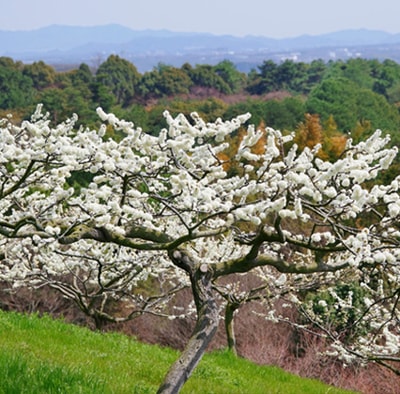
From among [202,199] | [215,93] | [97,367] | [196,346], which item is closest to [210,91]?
[215,93]

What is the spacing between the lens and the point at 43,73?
62.9 m

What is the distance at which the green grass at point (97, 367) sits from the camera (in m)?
4.32

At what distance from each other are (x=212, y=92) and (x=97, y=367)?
6018cm

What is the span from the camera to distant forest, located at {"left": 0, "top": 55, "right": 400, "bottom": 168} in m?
40.3

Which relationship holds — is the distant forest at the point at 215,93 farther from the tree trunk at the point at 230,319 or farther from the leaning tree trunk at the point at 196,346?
the leaning tree trunk at the point at 196,346

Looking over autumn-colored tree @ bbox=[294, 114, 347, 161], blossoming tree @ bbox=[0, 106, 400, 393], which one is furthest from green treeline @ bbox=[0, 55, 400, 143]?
blossoming tree @ bbox=[0, 106, 400, 393]

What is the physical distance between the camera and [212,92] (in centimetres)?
6456

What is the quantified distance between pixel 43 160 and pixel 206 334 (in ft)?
4.93

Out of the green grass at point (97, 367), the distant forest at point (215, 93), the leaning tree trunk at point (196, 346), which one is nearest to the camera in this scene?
the leaning tree trunk at point (196, 346)

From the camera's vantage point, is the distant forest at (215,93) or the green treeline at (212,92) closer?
the distant forest at (215,93)

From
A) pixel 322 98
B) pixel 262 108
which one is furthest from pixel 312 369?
pixel 322 98

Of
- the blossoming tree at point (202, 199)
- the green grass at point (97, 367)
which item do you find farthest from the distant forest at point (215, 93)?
the blossoming tree at point (202, 199)

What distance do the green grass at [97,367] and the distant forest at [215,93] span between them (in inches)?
1001

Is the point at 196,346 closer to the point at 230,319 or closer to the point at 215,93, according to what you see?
the point at 230,319
